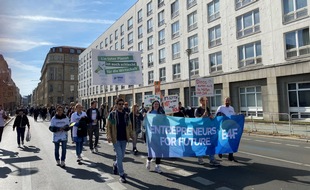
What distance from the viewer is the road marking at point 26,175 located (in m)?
5.89

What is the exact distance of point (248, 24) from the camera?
2438 centimetres

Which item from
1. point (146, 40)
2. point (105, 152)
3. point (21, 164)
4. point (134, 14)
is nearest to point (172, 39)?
point (146, 40)

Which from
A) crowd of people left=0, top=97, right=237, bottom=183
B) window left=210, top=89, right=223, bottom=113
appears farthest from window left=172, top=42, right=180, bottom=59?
crowd of people left=0, top=97, right=237, bottom=183

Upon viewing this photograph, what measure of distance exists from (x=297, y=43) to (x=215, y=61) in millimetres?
9142

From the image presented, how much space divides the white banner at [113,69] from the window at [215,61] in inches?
696

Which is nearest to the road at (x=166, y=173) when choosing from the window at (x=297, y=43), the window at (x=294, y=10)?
the window at (x=297, y=43)

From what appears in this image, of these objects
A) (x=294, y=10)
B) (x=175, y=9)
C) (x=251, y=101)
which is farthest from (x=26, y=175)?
(x=175, y=9)

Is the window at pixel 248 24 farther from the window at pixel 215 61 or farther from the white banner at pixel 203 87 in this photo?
the white banner at pixel 203 87

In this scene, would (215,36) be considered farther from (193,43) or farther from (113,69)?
(113,69)

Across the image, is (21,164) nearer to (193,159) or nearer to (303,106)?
(193,159)

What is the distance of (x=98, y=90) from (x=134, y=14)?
24.7 meters

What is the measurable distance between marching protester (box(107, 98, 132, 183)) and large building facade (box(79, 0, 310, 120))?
8110 mm

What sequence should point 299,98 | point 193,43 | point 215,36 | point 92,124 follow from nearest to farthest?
point 92,124, point 299,98, point 215,36, point 193,43

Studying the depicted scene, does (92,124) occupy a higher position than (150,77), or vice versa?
(150,77)
